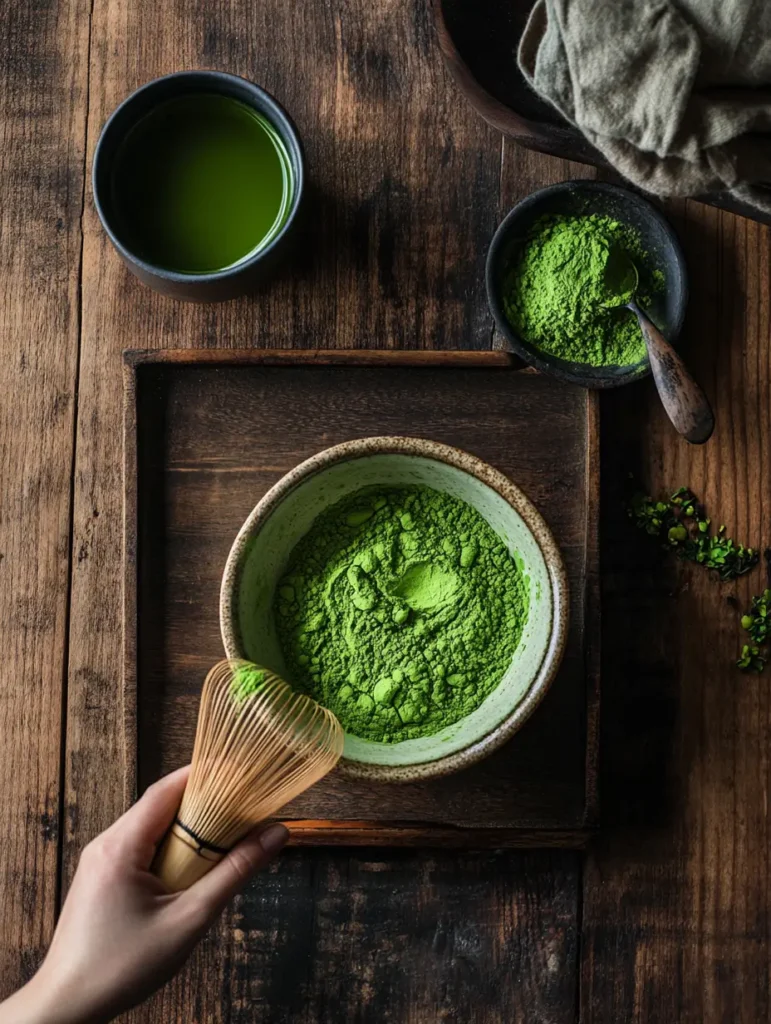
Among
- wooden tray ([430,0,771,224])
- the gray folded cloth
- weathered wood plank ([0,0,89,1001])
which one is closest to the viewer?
the gray folded cloth

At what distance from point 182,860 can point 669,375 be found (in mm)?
530

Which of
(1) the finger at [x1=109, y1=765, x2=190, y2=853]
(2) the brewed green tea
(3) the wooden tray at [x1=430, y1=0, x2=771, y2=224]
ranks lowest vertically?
(1) the finger at [x1=109, y1=765, x2=190, y2=853]

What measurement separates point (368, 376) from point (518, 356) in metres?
0.13

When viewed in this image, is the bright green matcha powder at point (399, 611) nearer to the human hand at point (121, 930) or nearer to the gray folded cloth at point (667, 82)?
the human hand at point (121, 930)

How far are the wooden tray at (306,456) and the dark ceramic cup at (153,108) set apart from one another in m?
0.07

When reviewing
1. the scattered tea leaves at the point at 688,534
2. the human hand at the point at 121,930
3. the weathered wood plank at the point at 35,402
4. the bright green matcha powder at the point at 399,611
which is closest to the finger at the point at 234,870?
the human hand at the point at 121,930

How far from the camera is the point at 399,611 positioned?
2.67ft

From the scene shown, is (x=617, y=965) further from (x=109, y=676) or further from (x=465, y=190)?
(x=465, y=190)

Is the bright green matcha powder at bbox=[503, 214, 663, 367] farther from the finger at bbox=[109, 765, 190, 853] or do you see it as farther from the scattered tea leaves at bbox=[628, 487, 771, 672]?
the finger at bbox=[109, 765, 190, 853]

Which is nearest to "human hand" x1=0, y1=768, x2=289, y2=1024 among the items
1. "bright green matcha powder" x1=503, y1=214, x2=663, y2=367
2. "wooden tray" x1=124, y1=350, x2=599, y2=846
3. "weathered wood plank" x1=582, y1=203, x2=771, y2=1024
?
"wooden tray" x1=124, y1=350, x2=599, y2=846

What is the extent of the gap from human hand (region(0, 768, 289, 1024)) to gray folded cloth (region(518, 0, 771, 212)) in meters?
0.58

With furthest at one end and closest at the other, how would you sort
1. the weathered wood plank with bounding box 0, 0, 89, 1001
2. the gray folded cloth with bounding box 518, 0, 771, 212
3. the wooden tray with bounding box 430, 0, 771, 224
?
the weathered wood plank with bounding box 0, 0, 89, 1001
the wooden tray with bounding box 430, 0, 771, 224
the gray folded cloth with bounding box 518, 0, 771, 212

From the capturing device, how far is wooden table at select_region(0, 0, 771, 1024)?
901 mm

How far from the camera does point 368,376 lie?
34.5 inches
